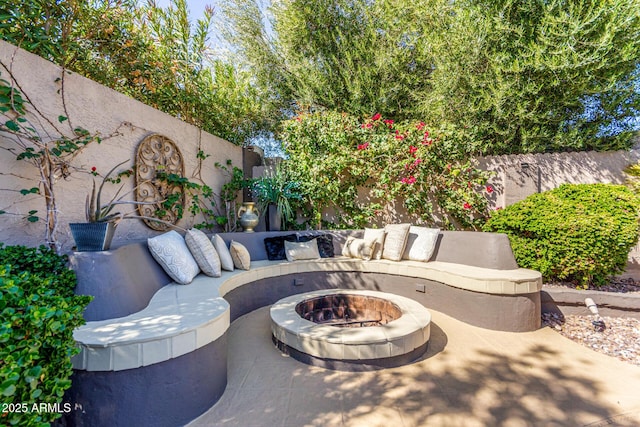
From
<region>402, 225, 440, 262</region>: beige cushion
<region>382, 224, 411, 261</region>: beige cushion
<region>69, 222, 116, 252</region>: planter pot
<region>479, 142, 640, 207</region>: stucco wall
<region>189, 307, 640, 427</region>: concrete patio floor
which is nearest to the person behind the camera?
<region>189, 307, 640, 427</region>: concrete patio floor

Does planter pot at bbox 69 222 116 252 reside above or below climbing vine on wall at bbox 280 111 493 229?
below

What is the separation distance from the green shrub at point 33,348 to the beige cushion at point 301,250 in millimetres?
3135

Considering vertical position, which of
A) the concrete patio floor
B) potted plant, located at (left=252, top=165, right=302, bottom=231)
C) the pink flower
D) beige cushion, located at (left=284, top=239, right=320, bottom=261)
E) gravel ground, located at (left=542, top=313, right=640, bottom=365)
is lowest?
the concrete patio floor

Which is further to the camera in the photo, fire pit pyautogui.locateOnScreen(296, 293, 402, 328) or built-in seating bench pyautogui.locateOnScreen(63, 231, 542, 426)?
fire pit pyautogui.locateOnScreen(296, 293, 402, 328)

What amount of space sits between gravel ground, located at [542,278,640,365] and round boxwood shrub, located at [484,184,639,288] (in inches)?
20.4

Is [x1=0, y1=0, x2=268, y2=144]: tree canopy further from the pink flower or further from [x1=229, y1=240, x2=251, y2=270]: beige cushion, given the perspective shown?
the pink flower

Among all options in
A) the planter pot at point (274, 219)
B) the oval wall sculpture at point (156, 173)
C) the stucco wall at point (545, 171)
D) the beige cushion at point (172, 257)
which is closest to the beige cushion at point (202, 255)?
the beige cushion at point (172, 257)

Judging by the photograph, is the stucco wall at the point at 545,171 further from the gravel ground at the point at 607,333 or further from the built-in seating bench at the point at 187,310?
the gravel ground at the point at 607,333

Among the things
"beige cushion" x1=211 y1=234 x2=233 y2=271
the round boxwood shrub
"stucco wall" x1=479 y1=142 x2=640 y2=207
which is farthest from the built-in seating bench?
"stucco wall" x1=479 y1=142 x2=640 y2=207

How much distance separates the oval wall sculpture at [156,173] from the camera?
3.84 m

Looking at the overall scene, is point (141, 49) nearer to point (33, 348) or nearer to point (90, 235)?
point (90, 235)

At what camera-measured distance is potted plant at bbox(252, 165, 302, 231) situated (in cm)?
542

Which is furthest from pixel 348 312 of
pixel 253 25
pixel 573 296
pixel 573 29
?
pixel 253 25

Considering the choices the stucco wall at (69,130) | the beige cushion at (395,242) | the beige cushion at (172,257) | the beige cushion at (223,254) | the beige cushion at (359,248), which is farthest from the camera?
the beige cushion at (359,248)
